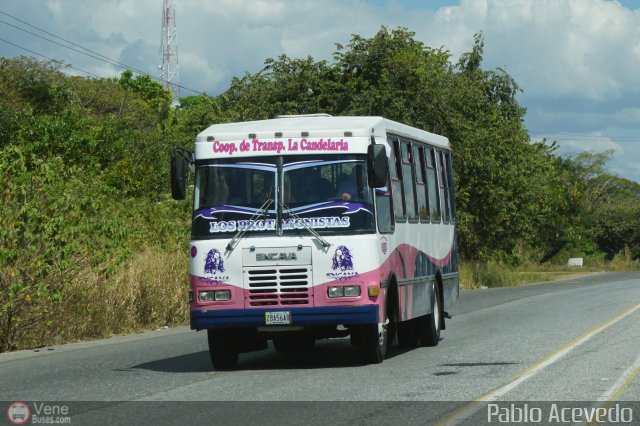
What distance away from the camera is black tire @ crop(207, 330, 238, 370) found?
50.6ft

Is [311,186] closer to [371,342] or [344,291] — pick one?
[344,291]

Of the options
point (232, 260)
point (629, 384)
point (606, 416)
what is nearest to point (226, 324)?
point (232, 260)

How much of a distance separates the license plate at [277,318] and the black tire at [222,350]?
838mm

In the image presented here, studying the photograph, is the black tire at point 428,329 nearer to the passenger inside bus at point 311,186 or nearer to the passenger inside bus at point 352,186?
the passenger inside bus at point 352,186

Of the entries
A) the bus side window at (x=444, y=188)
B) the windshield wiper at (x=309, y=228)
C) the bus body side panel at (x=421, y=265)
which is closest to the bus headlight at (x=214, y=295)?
the windshield wiper at (x=309, y=228)

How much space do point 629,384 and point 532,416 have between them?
2.68m

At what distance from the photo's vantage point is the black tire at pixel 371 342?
15.3 metres

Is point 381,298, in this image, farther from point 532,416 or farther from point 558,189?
point 558,189

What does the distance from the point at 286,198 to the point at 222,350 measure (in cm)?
205

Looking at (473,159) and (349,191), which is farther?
(473,159)

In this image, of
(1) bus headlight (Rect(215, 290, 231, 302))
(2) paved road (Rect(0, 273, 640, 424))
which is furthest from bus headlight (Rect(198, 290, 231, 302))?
(2) paved road (Rect(0, 273, 640, 424))

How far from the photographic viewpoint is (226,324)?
49.2 ft

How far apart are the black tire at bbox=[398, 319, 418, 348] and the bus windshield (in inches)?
153

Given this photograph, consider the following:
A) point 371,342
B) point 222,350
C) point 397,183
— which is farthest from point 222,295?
point 397,183
